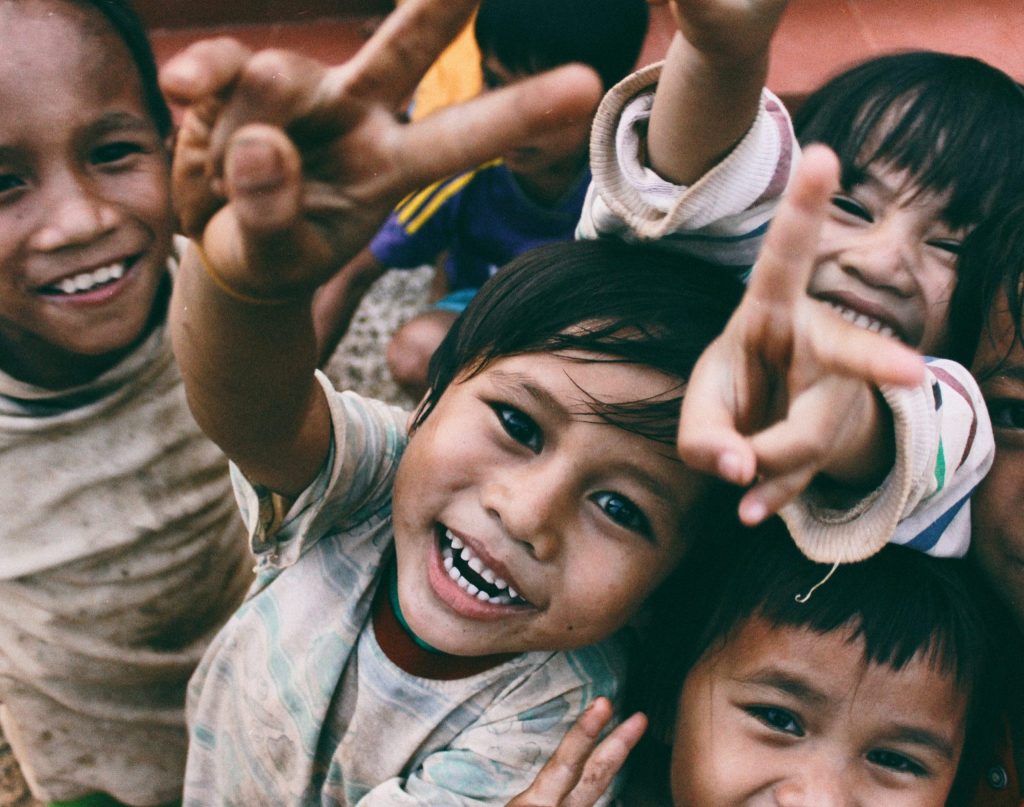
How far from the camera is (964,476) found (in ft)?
3.38

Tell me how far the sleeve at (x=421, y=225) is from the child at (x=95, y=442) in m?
0.81

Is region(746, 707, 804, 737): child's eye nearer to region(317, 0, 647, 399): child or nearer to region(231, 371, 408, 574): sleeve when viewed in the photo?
region(231, 371, 408, 574): sleeve

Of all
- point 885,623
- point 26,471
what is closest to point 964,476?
point 885,623

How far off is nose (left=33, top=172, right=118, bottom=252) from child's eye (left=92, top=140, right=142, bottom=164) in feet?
0.14

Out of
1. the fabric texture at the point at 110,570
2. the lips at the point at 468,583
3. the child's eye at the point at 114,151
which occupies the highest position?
the child's eye at the point at 114,151

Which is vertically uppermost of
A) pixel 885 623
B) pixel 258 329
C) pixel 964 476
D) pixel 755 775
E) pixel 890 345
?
pixel 890 345

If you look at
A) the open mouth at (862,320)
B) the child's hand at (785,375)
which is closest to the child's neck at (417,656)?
the child's hand at (785,375)

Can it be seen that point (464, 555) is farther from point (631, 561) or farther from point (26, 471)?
point (26, 471)

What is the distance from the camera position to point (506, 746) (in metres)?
Result: 1.12

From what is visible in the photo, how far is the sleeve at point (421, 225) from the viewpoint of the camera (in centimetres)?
208

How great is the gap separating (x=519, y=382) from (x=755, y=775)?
1.81ft

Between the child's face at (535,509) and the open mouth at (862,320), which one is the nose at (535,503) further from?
the open mouth at (862,320)

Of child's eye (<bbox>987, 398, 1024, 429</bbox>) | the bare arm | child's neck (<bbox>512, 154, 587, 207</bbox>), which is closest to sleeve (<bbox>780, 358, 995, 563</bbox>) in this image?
child's eye (<bbox>987, 398, 1024, 429</bbox>)

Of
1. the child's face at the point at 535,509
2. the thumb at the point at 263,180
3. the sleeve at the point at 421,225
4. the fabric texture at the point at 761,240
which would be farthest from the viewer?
the sleeve at the point at 421,225
